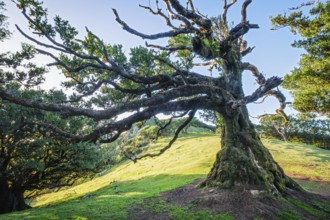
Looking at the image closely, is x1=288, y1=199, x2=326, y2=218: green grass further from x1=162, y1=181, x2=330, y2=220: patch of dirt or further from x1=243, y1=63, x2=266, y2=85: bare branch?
x1=243, y1=63, x2=266, y2=85: bare branch

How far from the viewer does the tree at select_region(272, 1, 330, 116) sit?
19.9 m

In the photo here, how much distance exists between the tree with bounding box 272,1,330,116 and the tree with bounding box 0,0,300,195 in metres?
6.65

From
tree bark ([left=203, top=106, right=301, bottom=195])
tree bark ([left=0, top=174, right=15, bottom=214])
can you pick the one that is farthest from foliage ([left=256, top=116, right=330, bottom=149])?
tree bark ([left=0, top=174, right=15, bottom=214])

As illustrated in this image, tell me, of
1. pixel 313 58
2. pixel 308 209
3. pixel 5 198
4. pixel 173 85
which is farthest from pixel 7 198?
pixel 313 58

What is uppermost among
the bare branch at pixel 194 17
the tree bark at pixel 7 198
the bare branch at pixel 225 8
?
the bare branch at pixel 225 8

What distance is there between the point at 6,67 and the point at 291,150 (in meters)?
45.8

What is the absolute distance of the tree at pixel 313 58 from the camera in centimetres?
1991

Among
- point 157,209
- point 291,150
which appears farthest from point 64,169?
point 291,150

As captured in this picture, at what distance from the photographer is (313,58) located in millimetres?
21250

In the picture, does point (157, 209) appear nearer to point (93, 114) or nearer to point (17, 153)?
point (93, 114)

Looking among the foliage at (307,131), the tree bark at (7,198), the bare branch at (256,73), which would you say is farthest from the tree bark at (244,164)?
the foliage at (307,131)

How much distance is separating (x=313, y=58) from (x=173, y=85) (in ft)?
47.2

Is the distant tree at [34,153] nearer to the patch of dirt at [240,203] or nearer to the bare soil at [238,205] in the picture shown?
the bare soil at [238,205]

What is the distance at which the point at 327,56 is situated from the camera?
20.2 meters
